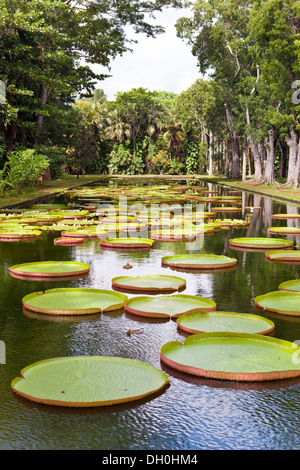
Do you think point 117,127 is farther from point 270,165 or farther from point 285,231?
point 285,231

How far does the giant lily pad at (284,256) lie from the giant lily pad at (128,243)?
2252 mm

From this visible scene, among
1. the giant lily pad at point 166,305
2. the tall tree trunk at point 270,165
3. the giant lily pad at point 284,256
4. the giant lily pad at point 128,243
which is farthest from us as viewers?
the tall tree trunk at point 270,165

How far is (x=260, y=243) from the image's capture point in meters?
11.2

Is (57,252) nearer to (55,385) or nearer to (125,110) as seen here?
(55,385)

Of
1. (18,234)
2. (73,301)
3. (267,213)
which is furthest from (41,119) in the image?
(73,301)

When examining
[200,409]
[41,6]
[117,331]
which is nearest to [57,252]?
[117,331]

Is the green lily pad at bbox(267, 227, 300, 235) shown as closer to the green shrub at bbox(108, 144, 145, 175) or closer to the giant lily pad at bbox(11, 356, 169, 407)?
the giant lily pad at bbox(11, 356, 169, 407)

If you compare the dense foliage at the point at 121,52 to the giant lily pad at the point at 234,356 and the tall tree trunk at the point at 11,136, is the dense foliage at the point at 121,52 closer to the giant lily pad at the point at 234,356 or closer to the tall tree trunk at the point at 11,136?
the tall tree trunk at the point at 11,136

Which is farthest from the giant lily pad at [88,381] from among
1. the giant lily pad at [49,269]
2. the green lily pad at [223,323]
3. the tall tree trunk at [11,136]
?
the tall tree trunk at [11,136]

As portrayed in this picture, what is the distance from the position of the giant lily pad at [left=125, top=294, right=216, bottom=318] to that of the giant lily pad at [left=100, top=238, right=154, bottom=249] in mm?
4588

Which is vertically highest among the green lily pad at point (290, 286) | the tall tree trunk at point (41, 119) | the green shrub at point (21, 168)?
the tall tree trunk at point (41, 119)

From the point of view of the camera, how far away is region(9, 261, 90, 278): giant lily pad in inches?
315

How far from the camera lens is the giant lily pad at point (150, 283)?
6.99 meters

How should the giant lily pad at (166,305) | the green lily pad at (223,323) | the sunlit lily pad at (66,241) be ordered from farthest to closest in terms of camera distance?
the sunlit lily pad at (66,241) < the giant lily pad at (166,305) < the green lily pad at (223,323)
